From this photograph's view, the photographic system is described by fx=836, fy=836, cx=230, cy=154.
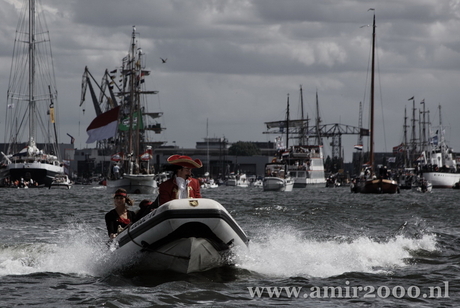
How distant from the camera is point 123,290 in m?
13.4

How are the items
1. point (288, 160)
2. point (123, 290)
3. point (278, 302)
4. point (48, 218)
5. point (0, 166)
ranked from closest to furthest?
point (278, 302) → point (123, 290) → point (48, 218) → point (0, 166) → point (288, 160)

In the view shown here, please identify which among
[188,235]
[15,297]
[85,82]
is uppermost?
[85,82]

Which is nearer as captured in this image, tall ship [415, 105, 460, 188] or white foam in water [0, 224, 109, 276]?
white foam in water [0, 224, 109, 276]

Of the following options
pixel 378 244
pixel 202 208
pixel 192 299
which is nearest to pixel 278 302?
pixel 192 299

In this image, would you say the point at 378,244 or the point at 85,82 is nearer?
the point at 378,244

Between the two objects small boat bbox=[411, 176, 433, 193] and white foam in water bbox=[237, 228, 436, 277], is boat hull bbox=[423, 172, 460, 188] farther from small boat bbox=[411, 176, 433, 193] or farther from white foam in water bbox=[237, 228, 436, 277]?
white foam in water bbox=[237, 228, 436, 277]

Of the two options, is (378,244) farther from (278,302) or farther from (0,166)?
(0,166)

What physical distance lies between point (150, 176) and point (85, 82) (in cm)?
6815

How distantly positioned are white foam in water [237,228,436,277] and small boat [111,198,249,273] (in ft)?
2.51

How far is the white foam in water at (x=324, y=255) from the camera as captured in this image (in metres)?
15.7

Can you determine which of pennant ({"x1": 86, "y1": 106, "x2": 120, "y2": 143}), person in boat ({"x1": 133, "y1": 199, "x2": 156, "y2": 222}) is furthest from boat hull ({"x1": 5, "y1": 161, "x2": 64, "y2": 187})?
person in boat ({"x1": 133, "y1": 199, "x2": 156, "y2": 222})

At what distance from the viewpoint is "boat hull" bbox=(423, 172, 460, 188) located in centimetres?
11000

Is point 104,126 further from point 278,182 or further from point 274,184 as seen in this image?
point 278,182

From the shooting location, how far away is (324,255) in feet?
58.4
